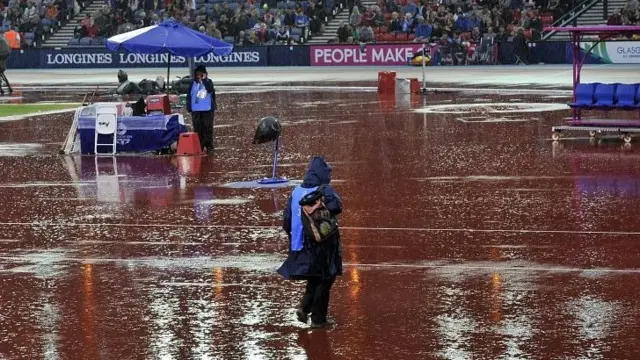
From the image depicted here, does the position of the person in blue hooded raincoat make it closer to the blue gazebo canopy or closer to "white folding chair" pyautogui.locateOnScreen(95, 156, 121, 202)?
"white folding chair" pyautogui.locateOnScreen(95, 156, 121, 202)

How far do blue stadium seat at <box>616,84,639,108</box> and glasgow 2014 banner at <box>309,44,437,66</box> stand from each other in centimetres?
2977

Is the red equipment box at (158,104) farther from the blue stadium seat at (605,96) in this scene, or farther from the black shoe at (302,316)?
the black shoe at (302,316)

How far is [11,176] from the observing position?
22.7 metres

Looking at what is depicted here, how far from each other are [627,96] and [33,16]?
4539cm

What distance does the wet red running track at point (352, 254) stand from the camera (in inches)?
436

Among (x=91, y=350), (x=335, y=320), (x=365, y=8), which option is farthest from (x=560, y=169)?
(x=365, y=8)

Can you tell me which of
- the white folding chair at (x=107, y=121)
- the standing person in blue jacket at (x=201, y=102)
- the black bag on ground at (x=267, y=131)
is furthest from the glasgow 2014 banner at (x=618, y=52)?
the black bag on ground at (x=267, y=131)

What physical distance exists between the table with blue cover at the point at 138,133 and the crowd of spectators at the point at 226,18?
32731 mm

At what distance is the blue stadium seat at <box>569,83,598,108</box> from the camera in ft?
88.3

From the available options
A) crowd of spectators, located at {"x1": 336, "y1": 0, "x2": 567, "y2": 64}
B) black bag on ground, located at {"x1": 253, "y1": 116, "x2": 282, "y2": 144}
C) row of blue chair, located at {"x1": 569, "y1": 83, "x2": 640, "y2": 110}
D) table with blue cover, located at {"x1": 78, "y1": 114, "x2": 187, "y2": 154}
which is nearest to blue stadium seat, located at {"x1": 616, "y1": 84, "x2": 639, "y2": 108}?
row of blue chair, located at {"x1": 569, "y1": 83, "x2": 640, "y2": 110}

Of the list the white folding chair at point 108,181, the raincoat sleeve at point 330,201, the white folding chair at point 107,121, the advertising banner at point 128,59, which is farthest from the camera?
the advertising banner at point 128,59

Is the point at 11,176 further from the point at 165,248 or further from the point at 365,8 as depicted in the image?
the point at 365,8

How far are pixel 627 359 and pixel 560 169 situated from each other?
11.8 meters

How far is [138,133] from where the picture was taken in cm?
2598
